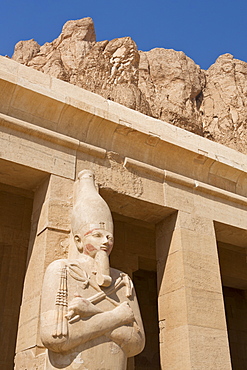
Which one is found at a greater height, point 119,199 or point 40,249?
point 119,199

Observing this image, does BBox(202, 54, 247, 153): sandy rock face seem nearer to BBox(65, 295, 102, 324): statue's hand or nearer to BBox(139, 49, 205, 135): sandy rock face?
BBox(139, 49, 205, 135): sandy rock face

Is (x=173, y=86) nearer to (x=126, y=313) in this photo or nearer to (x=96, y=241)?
(x=96, y=241)

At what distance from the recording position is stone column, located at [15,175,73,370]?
189 inches

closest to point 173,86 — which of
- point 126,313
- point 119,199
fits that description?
point 119,199

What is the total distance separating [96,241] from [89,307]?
70 centimetres

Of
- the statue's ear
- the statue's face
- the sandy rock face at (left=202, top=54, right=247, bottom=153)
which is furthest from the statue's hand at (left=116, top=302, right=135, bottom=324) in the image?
the sandy rock face at (left=202, top=54, right=247, bottom=153)

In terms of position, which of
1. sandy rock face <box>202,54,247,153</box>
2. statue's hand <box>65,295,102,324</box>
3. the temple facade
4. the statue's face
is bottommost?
statue's hand <box>65,295,102,324</box>

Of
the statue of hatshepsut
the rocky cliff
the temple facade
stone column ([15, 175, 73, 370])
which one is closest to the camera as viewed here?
the statue of hatshepsut

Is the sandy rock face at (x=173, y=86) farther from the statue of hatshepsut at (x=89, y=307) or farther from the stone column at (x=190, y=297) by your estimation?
the statue of hatshepsut at (x=89, y=307)

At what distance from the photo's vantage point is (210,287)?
6258 millimetres

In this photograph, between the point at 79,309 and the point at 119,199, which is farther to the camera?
the point at 119,199

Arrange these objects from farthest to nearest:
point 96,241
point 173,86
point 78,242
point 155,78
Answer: point 155,78, point 173,86, point 78,242, point 96,241

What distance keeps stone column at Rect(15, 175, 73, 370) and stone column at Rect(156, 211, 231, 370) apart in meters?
1.79

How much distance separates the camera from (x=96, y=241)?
445cm
